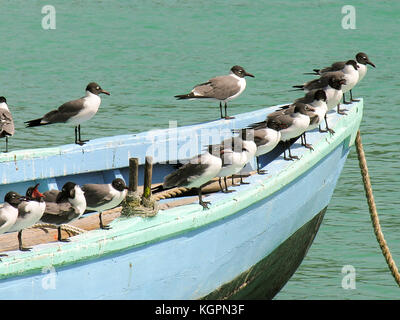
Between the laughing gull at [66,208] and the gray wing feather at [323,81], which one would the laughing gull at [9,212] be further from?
the gray wing feather at [323,81]

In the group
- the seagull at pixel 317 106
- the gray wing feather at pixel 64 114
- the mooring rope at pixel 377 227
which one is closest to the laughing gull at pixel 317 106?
the seagull at pixel 317 106

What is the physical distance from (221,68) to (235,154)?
20.0 meters

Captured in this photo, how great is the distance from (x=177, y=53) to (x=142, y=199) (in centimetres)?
2452

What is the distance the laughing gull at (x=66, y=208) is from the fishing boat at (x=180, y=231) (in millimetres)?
329

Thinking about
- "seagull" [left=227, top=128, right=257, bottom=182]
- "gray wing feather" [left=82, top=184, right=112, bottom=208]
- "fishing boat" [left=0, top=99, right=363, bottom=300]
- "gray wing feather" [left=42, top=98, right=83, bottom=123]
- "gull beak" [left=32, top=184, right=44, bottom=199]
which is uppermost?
"gull beak" [left=32, top=184, right=44, bottom=199]

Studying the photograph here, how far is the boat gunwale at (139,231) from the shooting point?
271 inches

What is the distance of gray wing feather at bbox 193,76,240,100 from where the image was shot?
1312 centimetres

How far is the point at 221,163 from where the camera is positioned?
8859 millimetres

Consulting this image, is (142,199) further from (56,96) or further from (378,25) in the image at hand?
(378,25)

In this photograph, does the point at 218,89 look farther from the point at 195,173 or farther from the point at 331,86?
the point at 195,173

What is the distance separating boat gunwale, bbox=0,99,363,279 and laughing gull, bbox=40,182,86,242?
12.9 inches

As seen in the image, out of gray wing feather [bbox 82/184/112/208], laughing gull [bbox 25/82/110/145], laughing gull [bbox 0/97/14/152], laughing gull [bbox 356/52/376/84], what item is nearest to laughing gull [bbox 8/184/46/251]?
gray wing feather [bbox 82/184/112/208]

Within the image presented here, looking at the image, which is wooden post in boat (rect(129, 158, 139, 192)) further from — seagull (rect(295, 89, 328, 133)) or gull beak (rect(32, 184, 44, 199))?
seagull (rect(295, 89, 328, 133))
